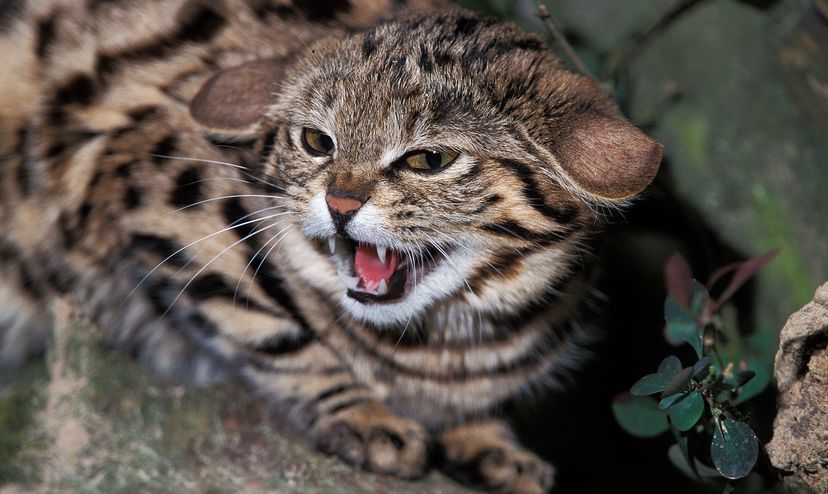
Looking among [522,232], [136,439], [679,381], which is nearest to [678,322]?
[679,381]

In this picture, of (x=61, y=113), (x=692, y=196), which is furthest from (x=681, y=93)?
(x=61, y=113)

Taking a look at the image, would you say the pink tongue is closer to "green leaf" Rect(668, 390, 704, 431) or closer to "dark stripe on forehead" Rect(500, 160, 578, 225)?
"dark stripe on forehead" Rect(500, 160, 578, 225)

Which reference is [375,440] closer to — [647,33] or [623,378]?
[623,378]

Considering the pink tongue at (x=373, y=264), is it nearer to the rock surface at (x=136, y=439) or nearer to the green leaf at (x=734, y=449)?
the rock surface at (x=136, y=439)

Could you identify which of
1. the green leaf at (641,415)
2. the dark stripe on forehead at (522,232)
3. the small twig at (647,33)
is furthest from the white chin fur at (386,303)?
the small twig at (647,33)

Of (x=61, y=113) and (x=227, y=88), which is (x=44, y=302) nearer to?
(x=61, y=113)

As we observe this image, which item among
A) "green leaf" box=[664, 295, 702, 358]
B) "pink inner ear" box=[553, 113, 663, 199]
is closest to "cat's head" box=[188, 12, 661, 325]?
"pink inner ear" box=[553, 113, 663, 199]
